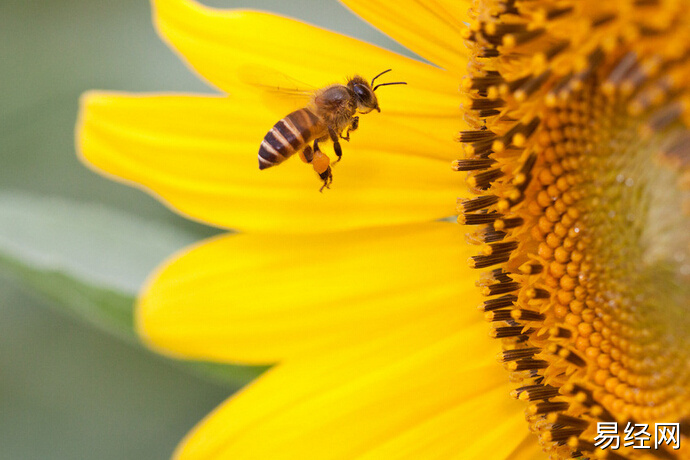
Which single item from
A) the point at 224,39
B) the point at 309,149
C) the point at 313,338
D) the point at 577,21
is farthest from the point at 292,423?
the point at 577,21

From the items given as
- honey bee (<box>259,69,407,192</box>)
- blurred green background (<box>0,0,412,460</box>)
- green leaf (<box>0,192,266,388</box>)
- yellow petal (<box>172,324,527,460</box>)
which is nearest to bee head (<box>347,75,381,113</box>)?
honey bee (<box>259,69,407,192</box>)

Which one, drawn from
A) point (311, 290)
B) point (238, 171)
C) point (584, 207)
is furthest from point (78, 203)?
point (584, 207)

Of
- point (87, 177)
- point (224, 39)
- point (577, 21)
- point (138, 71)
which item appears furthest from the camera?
point (87, 177)

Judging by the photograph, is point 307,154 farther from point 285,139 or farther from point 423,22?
point 423,22

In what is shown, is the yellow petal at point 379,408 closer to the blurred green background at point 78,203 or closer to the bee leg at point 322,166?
the bee leg at point 322,166

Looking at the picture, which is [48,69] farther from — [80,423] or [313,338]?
[313,338]

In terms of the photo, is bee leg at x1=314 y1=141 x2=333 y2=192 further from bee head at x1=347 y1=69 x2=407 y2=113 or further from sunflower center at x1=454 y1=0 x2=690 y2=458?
sunflower center at x1=454 y1=0 x2=690 y2=458

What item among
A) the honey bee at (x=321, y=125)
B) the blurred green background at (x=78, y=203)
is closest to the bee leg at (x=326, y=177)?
the honey bee at (x=321, y=125)
